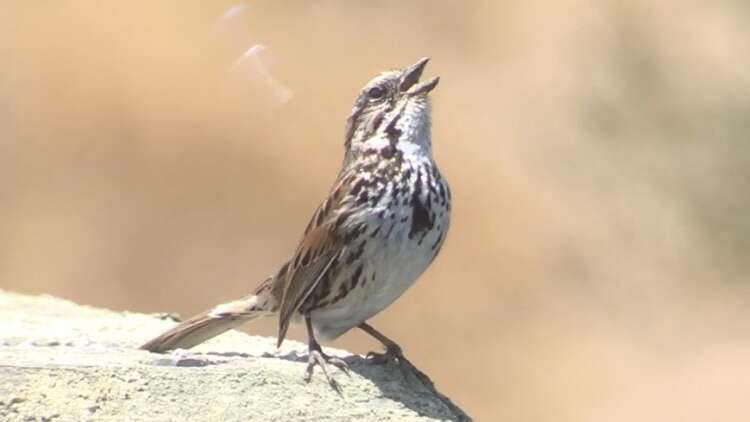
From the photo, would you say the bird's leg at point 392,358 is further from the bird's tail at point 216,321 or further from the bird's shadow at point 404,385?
the bird's tail at point 216,321

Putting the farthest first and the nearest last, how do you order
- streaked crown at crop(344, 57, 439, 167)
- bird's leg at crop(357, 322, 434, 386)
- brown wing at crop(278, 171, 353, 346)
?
streaked crown at crop(344, 57, 439, 167), bird's leg at crop(357, 322, 434, 386), brown wing at crop(278, 171, 353, 346)

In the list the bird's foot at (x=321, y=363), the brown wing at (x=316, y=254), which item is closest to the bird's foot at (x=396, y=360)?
the bird's foot at (x=321, y=363)

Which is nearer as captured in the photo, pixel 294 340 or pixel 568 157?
pixel 294 340

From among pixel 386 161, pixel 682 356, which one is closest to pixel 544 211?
pixel 682 356

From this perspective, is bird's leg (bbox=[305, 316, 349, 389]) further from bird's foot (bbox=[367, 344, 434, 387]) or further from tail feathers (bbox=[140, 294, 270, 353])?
tail feathers (bbox=[140, 294, 270, 353])

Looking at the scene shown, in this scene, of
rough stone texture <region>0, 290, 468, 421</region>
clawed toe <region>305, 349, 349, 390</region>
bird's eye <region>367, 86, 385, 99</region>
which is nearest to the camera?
rough stone texture <region>0, 290, 468, 421</region>

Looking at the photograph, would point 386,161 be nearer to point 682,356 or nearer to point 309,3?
point 682,356

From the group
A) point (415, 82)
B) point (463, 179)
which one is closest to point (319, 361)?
point (415, 82)

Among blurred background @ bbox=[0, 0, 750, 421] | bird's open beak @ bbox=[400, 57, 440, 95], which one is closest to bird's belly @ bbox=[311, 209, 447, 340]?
bird's open beak @ bbox=[400, 57, 440, 95]
